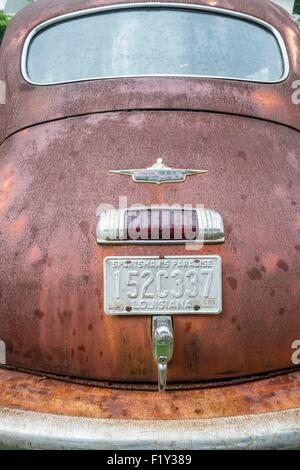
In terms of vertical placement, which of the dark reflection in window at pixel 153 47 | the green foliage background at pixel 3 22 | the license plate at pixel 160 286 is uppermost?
the green foliage background at pixel 3 22

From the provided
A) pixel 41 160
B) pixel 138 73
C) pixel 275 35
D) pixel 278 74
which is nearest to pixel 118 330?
pixel 41 160

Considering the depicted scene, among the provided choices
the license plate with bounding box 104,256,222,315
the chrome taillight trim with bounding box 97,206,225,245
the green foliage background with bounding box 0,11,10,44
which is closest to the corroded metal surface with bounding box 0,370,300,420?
the license plate with bounding box 104,256,222,315

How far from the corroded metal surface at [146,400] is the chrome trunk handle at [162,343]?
0.09 meters

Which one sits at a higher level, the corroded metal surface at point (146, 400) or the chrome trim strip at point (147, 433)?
the corroded metal surface at point (146, 400)

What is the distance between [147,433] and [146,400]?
0.57 feet

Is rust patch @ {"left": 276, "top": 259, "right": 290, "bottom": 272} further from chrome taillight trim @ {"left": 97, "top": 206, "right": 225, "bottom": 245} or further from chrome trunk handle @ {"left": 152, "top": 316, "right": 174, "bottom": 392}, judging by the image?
chrome trunk handle @ {"left": 152, "top": 316, "right": 174, "bottom": 392}

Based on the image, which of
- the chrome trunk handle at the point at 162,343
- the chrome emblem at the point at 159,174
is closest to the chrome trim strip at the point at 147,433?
the chrome trunk handle at the point at 162,343

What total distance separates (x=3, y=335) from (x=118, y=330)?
417 mm

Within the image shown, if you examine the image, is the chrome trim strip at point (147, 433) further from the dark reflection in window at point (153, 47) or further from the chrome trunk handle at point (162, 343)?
the dark reflection in window at point (153, 47)

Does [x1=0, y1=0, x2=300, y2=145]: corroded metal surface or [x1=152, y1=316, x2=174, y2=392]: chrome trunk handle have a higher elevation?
[x1=0, y1=0, x2=300, y2=145]: corroded metal surface

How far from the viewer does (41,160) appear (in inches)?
74.8

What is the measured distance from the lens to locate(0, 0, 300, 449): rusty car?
147cm

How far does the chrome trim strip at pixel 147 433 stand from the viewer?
1.37 m
